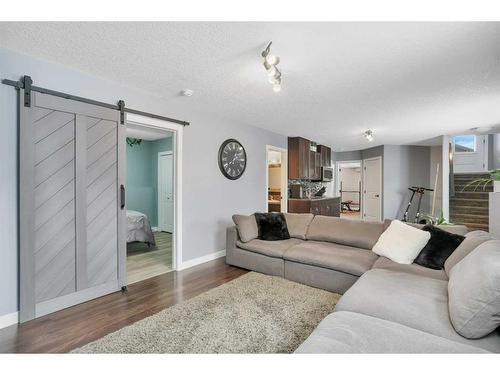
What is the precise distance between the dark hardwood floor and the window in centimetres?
718

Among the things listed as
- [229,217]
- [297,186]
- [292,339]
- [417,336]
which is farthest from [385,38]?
[297,186]

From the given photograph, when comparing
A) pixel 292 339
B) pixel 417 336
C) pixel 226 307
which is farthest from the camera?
pixel 226 307

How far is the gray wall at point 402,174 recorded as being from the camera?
706 centimetres

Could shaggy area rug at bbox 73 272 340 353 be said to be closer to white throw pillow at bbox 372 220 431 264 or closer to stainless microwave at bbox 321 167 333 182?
white throw pillow at bbox 372 220 431 264

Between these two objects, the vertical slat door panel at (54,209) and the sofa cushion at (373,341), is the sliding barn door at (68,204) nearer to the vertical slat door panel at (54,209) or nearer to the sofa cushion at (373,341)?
the vertical slat door panel at (54,209)

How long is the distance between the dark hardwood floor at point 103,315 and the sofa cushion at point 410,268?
1.72m

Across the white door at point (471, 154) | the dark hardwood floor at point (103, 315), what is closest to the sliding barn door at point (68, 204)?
the dark hardwood floor at point (103, 315)

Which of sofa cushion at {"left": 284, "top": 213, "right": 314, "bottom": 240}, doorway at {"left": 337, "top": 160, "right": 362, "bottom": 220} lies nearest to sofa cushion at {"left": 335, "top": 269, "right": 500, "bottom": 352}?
sofa cushion at {"left": 284, "top": 213, "right": 314, "bottom": 240}

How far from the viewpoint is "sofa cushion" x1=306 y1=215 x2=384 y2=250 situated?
3.10 m

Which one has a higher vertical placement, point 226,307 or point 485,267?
point 485,267

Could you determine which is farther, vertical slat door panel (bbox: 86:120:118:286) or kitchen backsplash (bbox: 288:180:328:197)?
kitchen backsplash (bbox: 288:180:328:197)

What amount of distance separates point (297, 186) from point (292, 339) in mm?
4549
